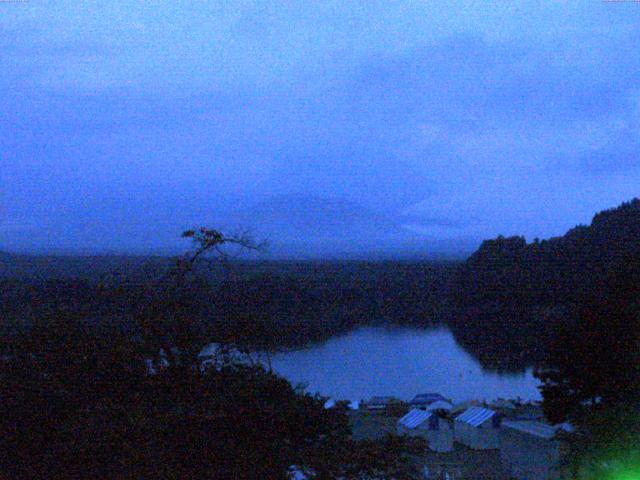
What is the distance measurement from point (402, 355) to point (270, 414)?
12.1m

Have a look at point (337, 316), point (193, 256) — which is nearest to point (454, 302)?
point (337, 316)

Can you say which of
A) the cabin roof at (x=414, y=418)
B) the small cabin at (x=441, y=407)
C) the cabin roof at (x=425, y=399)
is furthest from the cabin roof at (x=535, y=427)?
the cabin roof at (x=425, y=399)

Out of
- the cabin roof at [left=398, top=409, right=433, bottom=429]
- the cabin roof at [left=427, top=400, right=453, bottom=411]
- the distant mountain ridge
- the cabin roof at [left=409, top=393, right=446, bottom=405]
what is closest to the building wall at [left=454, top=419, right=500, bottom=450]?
the cabin roof at [left=398, top=409, right=433, bottom=429]

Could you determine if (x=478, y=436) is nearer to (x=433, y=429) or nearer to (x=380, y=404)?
(x=433, y=429)

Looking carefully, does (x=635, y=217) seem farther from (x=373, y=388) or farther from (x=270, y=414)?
Result: (x=270, y=414)

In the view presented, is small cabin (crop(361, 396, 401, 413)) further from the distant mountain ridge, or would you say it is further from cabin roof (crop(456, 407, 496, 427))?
the distant mountain ridge

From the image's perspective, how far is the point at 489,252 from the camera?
23422mm

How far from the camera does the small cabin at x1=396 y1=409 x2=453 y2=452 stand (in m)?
8.05

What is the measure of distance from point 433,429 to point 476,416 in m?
0.90

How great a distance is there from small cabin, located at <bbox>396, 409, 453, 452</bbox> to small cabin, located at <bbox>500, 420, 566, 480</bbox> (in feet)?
2.09

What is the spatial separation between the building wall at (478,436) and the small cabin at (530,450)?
51cm

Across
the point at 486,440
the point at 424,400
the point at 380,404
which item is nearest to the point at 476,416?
the point at 486,440

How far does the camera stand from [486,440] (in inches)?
332

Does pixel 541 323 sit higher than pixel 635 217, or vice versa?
pixel 635 217
